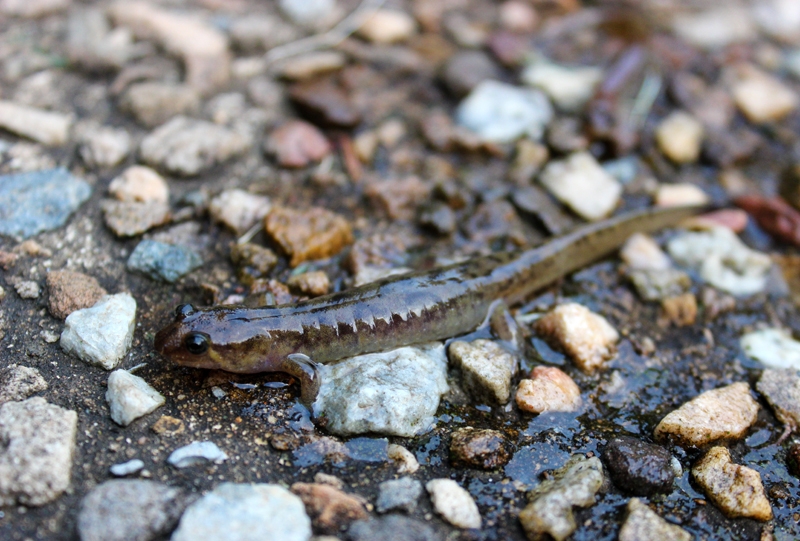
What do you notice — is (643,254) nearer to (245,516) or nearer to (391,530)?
(391,530)

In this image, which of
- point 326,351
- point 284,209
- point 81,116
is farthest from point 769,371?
point 81,116

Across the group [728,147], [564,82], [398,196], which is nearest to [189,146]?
[398,196]

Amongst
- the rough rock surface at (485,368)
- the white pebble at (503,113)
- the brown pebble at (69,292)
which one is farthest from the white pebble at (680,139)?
the brown pebble at (69,292)

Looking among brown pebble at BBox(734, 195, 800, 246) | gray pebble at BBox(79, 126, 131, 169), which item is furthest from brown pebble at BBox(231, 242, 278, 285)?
brown pebble at BBox(734, 195, 800, 246)

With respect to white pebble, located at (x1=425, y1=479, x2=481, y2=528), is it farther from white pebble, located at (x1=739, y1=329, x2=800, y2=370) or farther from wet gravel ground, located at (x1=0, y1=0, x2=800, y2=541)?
white pebble, located at (x1=739, y1=329, x2=800, y2=370)

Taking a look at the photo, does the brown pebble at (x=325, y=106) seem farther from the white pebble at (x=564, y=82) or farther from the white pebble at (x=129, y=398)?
the white pebble at (x=129, y=398)
